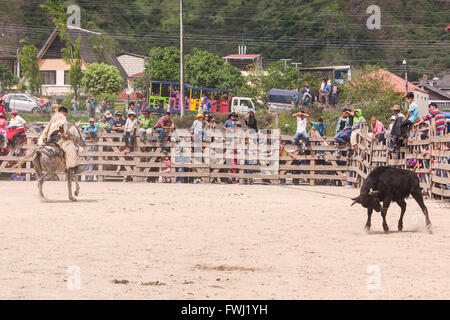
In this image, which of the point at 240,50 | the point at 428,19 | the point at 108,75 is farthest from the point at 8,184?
the point at 428,19

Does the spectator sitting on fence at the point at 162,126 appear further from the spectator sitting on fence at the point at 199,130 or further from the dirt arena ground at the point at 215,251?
the dirt arena ground at the point at 215,251

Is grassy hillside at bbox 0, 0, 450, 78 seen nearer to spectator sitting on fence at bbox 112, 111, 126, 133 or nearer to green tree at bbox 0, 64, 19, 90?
green tree at bbox 0, 64, 19, 90

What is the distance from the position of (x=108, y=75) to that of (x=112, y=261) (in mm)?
70471

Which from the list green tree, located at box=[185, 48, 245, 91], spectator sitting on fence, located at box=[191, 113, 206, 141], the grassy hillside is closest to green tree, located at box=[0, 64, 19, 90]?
green tree, located at box=[185, 48, 245, 91]

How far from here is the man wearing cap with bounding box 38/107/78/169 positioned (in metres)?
18.3

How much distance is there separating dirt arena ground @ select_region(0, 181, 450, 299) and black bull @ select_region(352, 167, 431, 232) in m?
0.46

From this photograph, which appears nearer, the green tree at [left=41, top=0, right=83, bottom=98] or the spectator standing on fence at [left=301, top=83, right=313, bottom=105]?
the spectator standing on fence at [left=301, top=83, right=313, bottom=105]

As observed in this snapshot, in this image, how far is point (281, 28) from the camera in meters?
138

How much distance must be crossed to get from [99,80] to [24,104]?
20.1m

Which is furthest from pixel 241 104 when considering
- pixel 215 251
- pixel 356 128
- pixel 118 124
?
pixel 215 251

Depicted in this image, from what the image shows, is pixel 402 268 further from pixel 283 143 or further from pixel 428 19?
pixel 428 19

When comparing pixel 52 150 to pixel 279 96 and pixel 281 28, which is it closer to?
pixel 279 96

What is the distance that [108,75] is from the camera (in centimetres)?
7925
